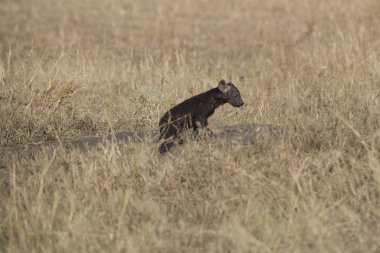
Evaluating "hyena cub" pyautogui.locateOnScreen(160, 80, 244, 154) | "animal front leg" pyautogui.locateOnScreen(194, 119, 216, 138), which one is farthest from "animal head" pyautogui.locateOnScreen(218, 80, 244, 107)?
"animal front leg" pyautogui.locateOnScreen(194, 119, 216, 138)

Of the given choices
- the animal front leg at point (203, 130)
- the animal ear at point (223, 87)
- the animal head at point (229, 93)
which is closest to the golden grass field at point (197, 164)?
the animal front leg at point (203, 130)

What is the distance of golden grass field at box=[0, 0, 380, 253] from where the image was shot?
197 inches

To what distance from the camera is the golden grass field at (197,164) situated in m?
5.02

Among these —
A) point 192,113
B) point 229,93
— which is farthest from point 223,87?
point 192,113

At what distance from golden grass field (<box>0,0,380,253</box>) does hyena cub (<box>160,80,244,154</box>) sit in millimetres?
546

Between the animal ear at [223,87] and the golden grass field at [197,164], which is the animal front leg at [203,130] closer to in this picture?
the golden grass field at [197,164]

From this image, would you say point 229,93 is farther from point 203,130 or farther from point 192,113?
point 203,130

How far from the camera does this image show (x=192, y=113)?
7.14 m

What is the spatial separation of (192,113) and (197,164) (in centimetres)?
129

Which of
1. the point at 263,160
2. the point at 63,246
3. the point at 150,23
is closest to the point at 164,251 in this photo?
the point at 63,246

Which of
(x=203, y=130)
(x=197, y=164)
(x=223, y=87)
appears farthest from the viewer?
(x=223, y=87)

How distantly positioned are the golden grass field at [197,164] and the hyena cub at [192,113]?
0.55 metres

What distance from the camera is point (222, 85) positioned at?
7.49m

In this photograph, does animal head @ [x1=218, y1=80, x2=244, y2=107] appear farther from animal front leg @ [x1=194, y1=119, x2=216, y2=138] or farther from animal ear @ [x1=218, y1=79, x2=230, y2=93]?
animal front leg @ [x1=194, y1=119, x2=216, y2=138]
